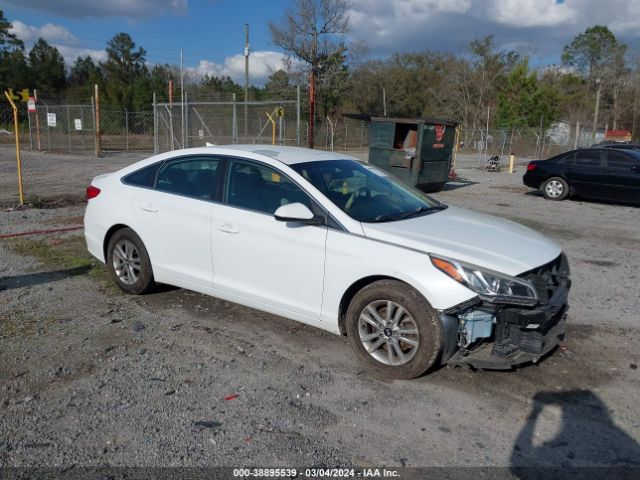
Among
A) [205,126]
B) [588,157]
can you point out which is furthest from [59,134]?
[588,157]

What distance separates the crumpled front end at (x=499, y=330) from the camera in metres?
3.72

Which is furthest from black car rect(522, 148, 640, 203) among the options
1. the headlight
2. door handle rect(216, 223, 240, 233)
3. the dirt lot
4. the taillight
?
the taillight

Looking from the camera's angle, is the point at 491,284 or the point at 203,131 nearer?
the point at 491,284

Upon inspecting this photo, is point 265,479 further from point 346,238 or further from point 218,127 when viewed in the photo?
point 218,127

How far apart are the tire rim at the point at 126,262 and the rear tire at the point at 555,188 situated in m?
12.4

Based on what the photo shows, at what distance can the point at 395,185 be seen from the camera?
17.2ft

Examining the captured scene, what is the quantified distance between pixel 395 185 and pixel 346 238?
1.33 m

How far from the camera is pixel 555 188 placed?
48.7ft

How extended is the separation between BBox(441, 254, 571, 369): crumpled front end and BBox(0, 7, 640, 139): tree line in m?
42.6

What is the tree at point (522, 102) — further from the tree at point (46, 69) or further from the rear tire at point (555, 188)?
the tree at point (46, 69)

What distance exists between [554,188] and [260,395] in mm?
13211

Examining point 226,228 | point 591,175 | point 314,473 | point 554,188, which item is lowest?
point 314,473

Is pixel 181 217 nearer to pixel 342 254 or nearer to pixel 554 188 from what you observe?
pixel 342 254

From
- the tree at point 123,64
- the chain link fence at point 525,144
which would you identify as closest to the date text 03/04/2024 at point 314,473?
the chain link fence at point 525,144
